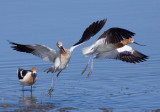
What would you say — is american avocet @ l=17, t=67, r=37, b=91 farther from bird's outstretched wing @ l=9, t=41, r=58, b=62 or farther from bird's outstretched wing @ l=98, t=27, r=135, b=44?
bird's outstretched wing @ l=98, t=27, r=135, b=44

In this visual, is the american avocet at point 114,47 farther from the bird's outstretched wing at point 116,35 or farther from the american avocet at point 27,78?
the american avocet at point 27,78

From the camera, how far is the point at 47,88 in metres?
11.9

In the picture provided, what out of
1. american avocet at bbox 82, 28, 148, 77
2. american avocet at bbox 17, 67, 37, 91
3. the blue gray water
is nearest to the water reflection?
the blue gray water

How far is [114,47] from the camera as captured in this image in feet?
39.9

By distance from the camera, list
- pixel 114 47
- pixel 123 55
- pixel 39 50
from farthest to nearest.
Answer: pixel 123 55, pixel 114 47, pixel 39 50

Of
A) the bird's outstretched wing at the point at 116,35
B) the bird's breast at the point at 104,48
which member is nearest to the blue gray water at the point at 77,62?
the bird's breast at the point at 104,48

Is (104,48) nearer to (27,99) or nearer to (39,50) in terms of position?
(39,50)

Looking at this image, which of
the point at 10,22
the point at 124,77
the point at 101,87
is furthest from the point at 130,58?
the point at 10,22

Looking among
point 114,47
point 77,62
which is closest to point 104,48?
point 114,47

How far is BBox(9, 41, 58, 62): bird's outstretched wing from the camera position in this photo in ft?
36.5

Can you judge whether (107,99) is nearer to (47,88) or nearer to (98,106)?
(98,106)

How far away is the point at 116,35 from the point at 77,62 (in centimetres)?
334

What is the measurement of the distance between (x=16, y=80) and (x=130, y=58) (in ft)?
10.3

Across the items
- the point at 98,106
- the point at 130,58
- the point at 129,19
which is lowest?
the point at 98,106
